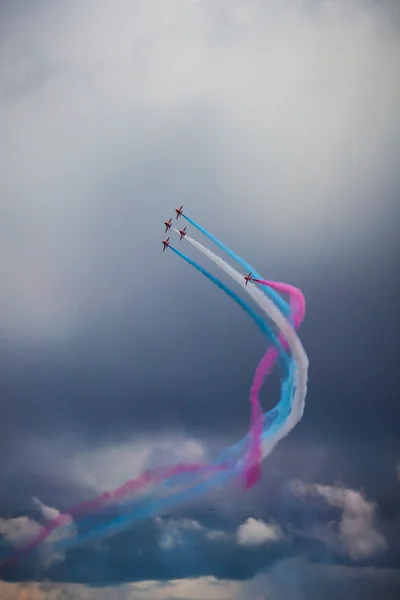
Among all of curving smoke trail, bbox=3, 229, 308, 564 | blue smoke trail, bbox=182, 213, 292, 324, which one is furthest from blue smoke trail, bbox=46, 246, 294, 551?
blue smoke trail, bbox=182, 213, 292, 324

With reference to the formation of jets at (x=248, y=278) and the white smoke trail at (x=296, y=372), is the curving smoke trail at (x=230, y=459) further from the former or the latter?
the formation of jets at (x=248, y=278)

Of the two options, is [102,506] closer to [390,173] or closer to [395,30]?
[390,173]

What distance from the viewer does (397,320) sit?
727 inches

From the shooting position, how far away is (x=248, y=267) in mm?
18719

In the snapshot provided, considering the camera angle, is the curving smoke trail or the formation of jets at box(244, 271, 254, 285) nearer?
the curving smoke trail

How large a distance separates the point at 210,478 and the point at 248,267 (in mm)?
5929

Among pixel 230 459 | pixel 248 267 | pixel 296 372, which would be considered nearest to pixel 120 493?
pixel 230 459

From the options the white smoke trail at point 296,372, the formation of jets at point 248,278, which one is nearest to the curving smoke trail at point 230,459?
the white smoke trail at point 296,372

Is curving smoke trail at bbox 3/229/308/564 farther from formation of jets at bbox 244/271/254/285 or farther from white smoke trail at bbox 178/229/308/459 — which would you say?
formation of jets at bbox 244/271/254/285

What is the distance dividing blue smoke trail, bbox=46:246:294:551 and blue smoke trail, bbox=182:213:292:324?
2.07ft

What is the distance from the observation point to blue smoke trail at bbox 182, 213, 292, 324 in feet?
60.7

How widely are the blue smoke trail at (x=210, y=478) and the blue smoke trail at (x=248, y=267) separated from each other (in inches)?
24.8

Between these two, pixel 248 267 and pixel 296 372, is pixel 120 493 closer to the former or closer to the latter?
pixel 296 372

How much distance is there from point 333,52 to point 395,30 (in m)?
1.75
